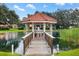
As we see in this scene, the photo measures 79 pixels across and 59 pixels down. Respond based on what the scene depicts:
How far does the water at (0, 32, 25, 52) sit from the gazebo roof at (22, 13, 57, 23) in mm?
130

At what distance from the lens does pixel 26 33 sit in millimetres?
2703

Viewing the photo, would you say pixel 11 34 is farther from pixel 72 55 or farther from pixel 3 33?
pixel 72 55

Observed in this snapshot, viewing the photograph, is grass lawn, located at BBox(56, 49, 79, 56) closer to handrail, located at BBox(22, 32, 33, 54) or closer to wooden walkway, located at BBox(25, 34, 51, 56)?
wooden walkway, located at BBox(25, 34, 51, 56)

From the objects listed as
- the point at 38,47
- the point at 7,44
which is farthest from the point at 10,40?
the point at 38,47

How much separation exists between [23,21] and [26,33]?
0.10m

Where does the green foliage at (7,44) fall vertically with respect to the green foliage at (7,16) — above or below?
below

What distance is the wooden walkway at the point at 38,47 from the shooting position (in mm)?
2697

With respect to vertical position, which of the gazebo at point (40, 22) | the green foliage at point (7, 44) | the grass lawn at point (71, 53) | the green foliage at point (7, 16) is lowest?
the grass lawn at point (71, 53)

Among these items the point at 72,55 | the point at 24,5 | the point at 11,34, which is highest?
the point at 24,5

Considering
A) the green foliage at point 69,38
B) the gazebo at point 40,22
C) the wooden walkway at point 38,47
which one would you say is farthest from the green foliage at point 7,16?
the green foliage at point 69,38

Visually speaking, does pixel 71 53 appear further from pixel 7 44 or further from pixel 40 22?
pixel 7 44

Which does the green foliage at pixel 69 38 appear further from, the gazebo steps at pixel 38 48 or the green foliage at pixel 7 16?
the green foliage at pixel 7 16

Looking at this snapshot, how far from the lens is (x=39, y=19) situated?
2.71m

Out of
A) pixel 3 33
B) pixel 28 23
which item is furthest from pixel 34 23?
pixel 3 33
